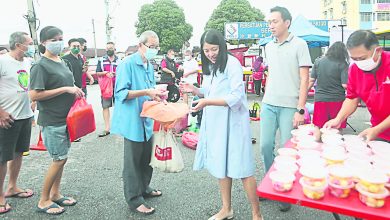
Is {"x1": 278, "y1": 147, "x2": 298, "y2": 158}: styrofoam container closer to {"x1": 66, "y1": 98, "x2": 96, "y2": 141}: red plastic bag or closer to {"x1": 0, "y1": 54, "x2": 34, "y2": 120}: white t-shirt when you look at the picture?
{"x1": 66, "y1": 98, "x2": 96, "y2": 141}: red plastic bag

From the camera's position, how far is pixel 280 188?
153 cm

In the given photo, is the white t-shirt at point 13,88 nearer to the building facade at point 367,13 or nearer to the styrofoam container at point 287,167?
the styrofoam container at point 287,167

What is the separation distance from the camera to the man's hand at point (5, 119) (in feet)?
9.41

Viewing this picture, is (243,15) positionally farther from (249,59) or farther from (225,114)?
(225,114)

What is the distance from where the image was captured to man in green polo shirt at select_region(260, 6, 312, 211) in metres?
2.85

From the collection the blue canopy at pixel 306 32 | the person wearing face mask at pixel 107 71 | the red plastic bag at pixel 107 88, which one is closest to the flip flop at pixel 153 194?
the person wearing face mask at pixel 107 71

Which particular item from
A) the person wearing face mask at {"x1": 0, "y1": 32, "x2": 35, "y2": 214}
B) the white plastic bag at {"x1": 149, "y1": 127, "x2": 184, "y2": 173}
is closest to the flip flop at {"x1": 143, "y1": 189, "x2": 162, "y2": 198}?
the white plastic bag at {"x1": 149, "y1": 127, "x2": 184, "y2": 173}

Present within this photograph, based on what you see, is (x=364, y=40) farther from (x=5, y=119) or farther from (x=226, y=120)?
(x=5, y=119)

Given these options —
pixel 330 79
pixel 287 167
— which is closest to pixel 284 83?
pixel 287 167

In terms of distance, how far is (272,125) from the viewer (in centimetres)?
301

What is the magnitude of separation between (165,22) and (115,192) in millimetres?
37760

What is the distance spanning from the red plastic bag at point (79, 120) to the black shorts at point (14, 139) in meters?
0.67

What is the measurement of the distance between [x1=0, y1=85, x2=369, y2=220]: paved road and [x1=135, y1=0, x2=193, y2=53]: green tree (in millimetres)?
34563

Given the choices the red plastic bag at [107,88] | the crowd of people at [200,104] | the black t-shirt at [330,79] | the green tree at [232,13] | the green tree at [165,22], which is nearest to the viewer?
the crowd of people at [200,104]
